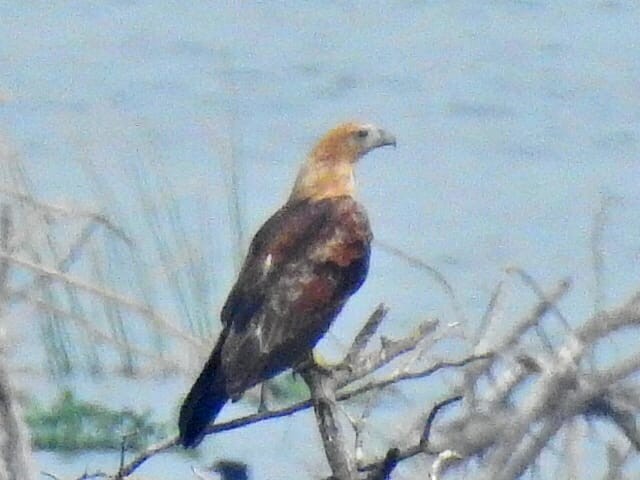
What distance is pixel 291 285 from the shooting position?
4449 millimetres

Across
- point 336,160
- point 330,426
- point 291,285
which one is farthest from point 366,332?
point 336,160

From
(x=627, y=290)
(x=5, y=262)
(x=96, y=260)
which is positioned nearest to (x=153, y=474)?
(x=96, y=260)

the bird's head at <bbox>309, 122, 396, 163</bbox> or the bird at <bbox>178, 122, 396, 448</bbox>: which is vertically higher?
the bird at <bbox>178, 122, 396, 448</bbox>

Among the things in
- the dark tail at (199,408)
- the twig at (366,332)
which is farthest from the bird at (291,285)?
the twig at (366,332)

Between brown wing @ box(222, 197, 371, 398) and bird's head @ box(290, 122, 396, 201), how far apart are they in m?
0.13

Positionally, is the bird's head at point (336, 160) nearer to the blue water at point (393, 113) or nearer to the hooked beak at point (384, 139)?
the hooked beak at point (384, 139)

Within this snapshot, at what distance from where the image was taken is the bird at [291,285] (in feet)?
13.0

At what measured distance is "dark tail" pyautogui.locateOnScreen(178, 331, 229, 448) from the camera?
3803mm

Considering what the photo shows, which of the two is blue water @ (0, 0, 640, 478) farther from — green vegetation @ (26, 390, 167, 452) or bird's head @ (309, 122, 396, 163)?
bird's head @ (309, 122, 396, 163)

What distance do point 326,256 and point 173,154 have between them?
13.5 feet

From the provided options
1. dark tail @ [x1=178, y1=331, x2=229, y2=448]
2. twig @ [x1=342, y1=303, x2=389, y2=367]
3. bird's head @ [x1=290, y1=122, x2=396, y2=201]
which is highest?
twig @ [x1=342, y1=303, x2=389, y2=367]

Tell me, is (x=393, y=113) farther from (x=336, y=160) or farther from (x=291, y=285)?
(x=291, y=285)

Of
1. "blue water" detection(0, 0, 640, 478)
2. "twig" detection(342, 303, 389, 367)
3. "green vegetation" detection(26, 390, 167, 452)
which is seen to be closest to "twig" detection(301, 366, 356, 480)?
"twig" detection(342, 303, 389, 367)

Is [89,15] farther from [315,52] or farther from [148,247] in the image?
[148,247]
